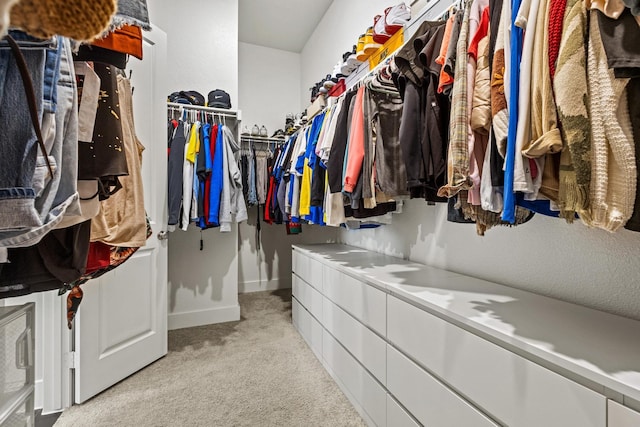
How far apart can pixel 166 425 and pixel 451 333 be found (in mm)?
1412

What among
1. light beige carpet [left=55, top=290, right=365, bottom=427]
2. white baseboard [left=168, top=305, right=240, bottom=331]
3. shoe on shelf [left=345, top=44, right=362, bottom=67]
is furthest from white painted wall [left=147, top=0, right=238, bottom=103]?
light beige carpet [left=55, top=290, right=365, bottom=427]

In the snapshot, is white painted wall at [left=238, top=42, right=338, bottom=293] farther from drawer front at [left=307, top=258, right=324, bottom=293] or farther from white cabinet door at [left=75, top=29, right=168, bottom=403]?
white cabinet door at [left=75, top=29, right=168, bottom=403]

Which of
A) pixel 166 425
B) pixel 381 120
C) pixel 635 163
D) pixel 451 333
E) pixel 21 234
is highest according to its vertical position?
pixel 381 120

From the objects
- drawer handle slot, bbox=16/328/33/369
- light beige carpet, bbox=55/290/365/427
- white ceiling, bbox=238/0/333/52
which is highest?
white ceiling, bbox=238/0/333/52

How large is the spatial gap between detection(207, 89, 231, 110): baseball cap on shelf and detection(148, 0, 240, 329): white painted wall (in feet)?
0.60

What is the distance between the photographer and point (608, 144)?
0.58 m

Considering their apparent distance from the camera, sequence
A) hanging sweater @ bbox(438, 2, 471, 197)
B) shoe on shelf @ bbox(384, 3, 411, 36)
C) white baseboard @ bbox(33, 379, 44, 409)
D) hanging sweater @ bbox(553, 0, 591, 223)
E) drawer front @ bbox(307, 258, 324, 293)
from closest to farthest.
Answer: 1. hanging sweater @ bbox(553, 0, 591, 223)
2. hanging sweater @ bbox(438, 2, 471, 197)
3. white baseboard @ bbox(33, 379, 44, 409)
4. shoe on shelf @ bbox(384, 3, 411, 36)
5. drawer front @ bbox(307, 258, 324, 293)

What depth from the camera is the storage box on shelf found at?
2.09 feet

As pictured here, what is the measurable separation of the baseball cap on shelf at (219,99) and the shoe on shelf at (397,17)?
1598 millimetres

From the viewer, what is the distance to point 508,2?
77 cm

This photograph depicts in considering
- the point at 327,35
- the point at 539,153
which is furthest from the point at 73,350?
the point at 327,35

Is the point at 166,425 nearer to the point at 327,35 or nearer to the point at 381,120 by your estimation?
the point at 381,120

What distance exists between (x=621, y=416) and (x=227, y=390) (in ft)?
5.59

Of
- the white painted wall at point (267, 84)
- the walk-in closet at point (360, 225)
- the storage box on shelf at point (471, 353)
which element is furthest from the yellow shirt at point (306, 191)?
the white painted wall at point (267, 84)
